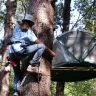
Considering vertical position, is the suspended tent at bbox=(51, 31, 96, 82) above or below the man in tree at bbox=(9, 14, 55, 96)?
below

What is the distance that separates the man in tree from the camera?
3146mm

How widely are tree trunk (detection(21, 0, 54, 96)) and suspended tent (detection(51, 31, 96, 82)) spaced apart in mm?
2725

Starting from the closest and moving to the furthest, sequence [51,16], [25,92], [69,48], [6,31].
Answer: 1. [25,92]
2. [51,16]
3. [69,48]
4. [6,31]

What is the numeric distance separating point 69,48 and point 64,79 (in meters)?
0.83

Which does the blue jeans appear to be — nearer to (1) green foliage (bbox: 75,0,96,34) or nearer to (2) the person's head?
(2) the person's head

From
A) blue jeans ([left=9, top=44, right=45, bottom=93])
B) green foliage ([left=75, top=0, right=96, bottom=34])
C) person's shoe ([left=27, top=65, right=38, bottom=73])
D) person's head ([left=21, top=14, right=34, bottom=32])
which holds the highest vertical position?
person's head ([left=21, top=14, right=34, bottom=32])

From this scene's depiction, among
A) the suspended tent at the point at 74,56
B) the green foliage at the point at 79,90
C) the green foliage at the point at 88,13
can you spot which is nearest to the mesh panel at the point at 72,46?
the suspended tent at the point at 74,56

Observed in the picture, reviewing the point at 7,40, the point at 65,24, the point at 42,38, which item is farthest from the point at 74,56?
the point at 42,38

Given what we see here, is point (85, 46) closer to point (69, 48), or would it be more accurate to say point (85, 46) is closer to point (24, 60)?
point (69, 48)

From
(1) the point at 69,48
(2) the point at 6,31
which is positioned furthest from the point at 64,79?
(2) the point at 6,31

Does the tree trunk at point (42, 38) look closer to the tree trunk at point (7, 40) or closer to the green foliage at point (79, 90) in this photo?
the tree trunk at point (7, 40)

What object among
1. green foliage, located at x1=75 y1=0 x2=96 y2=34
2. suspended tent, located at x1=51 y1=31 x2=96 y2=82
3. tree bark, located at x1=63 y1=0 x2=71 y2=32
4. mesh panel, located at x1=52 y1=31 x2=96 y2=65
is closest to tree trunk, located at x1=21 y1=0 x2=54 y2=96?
suspended tent, located at x1=51 y1=31 x2=96 y2=82

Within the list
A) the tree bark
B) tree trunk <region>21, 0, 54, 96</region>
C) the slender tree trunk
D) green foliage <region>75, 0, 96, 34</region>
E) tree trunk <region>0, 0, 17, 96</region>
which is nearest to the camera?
tree trunk <region>21, 0, 54, 96</region>

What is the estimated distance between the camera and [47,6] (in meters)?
3.41
